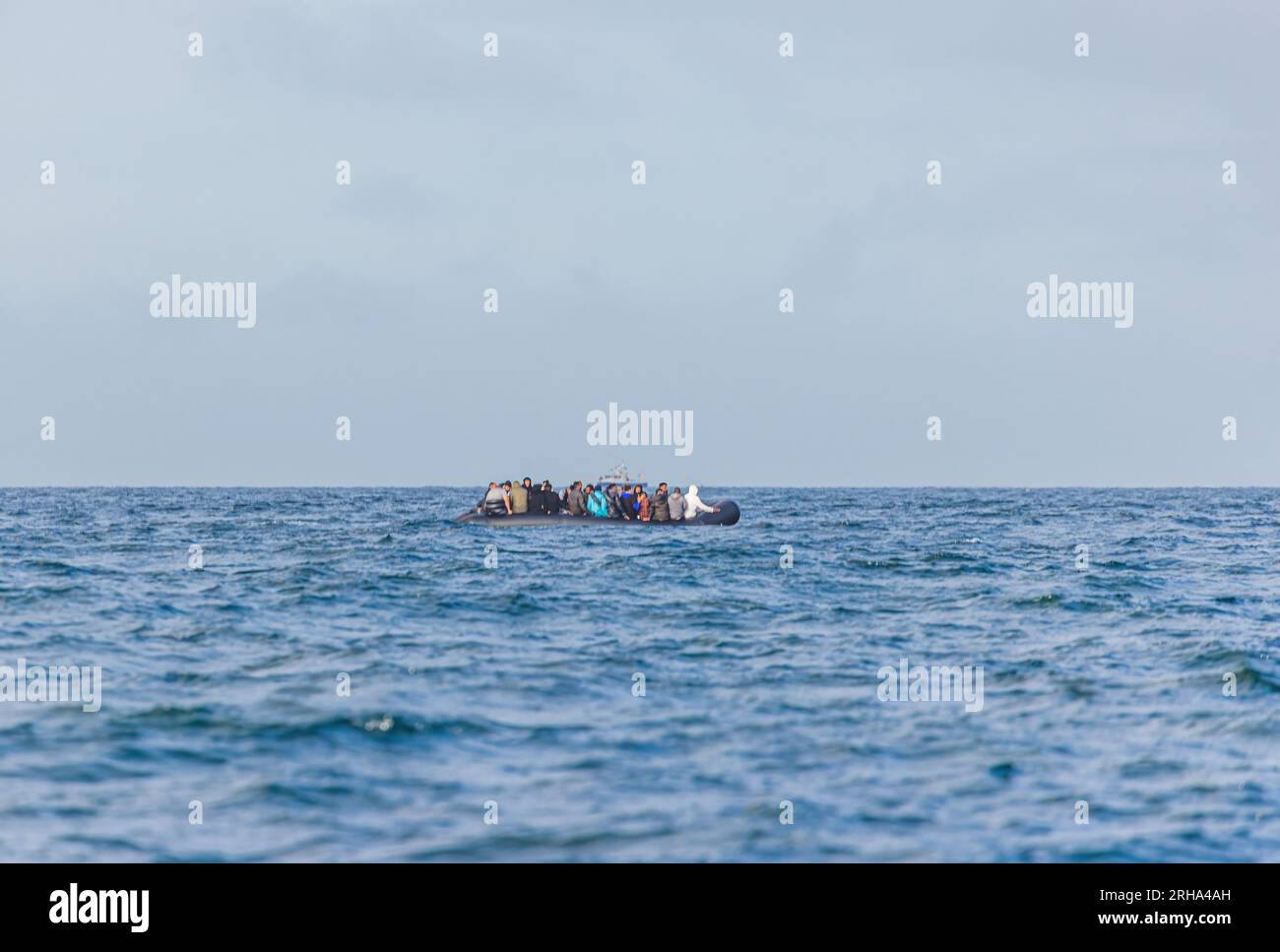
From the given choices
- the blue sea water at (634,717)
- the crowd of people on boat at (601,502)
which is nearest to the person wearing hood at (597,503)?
the crowd of people on boat at (601,502)

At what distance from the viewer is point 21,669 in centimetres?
1992

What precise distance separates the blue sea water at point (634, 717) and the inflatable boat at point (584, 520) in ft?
45.6

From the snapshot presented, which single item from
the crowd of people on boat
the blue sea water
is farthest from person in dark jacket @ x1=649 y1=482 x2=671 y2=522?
the blue sea water

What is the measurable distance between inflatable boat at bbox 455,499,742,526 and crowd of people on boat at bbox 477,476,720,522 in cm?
16

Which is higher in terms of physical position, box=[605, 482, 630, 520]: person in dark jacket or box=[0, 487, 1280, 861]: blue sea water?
box=[605, 482, 630, 520]: person in dark jacket

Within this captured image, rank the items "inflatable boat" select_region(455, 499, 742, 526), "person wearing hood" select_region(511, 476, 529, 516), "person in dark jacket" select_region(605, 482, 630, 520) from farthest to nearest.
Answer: "person in dark jacket" select_region(605, 482, 630, 520) < "person wearing hood" select_region(511, 476, 529, 516) < "inflatable boat" select_region(455, 499, 742, 526)

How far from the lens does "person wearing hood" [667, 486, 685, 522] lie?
160ft

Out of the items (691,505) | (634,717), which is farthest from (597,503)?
(634,717)

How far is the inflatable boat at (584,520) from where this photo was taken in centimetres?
4850

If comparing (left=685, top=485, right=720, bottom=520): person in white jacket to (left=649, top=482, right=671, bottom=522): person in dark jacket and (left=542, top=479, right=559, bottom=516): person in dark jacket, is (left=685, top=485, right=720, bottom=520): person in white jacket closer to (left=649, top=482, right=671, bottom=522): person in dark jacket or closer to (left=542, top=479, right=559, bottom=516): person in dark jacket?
(left=649, top=482, right=671, bottom=522): person in dark jacket

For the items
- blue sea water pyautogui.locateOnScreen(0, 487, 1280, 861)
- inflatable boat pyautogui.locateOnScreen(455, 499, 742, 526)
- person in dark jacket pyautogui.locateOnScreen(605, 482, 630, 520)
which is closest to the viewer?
blue sea water pyautogui.locateOnScreen(0, 487, 1280, 861)

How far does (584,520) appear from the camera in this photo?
160ft

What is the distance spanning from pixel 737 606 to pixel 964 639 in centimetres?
568
